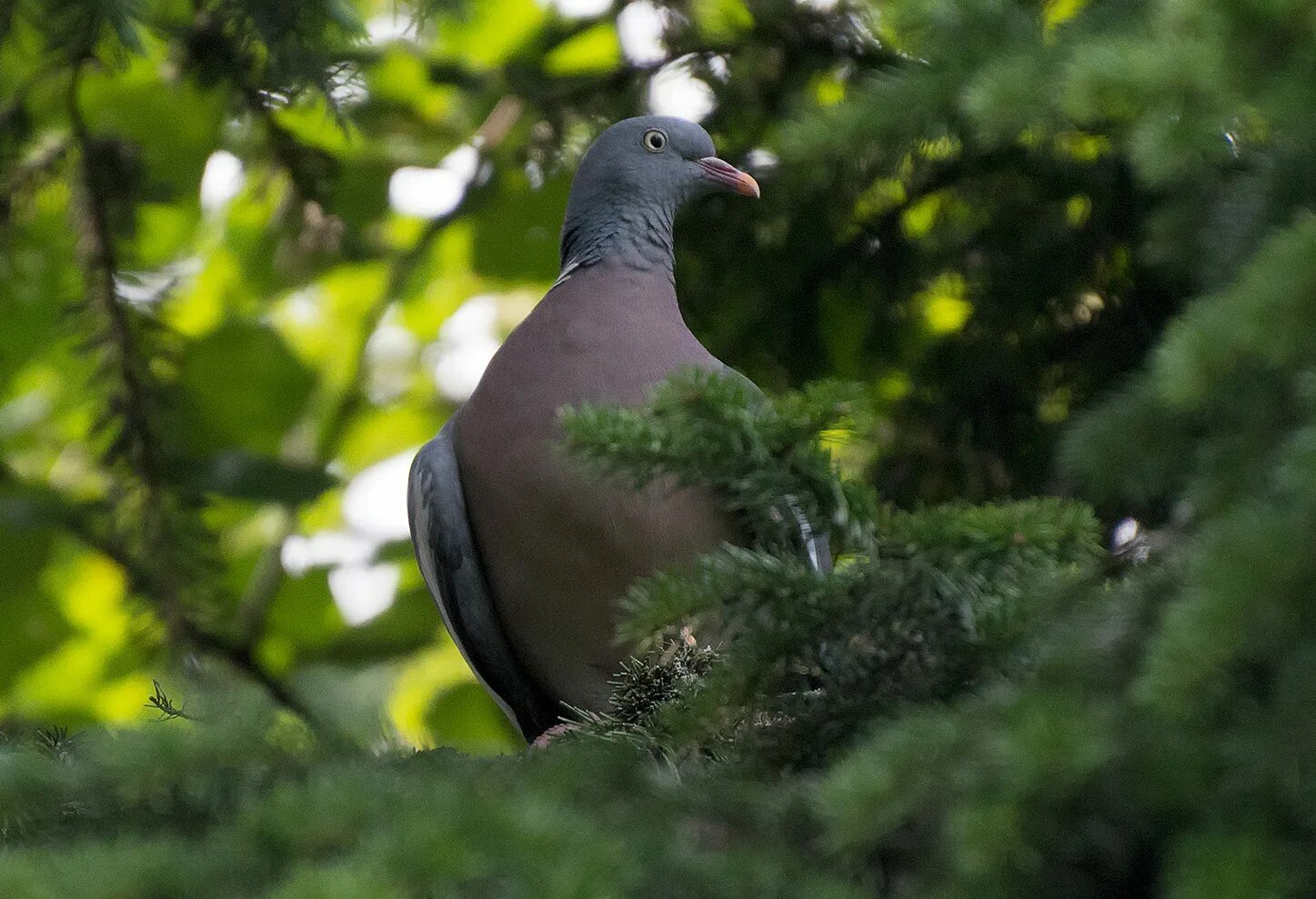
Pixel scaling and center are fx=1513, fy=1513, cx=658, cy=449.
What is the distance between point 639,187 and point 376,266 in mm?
1808

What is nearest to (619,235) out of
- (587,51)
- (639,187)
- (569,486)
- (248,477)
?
(639,187)

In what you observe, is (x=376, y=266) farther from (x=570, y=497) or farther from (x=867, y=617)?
(x=867, y=617)

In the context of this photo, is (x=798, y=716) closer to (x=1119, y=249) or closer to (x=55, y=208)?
(x=1119, y=249)

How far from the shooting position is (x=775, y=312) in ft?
11.6

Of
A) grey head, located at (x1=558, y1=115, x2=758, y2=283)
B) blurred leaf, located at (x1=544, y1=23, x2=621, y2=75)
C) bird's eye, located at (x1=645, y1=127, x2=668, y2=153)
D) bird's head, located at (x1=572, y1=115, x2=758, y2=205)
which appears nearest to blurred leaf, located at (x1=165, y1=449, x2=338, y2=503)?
grey head, located at (x1=558, y1=115, x2=758, y2=283)

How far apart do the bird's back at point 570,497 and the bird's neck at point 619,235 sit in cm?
15

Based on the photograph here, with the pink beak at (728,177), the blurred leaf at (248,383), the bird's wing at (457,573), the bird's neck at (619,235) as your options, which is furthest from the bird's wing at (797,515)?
the blurred leaf at (248,383)

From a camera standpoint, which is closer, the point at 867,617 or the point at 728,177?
the point at 867,617

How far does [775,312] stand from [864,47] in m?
0.63

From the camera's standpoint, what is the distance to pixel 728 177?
3.37 m

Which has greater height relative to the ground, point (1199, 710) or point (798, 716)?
point (1199, 710)

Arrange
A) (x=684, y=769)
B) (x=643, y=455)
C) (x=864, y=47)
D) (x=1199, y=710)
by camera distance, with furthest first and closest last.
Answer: (x=864, y=47) < (x=684, y=769) < (x=643, y=455) < (x=1199, y=710)

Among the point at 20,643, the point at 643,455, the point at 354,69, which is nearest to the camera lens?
the point at 643,455

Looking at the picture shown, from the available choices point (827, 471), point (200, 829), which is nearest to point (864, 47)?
Result: point (827, 471)
